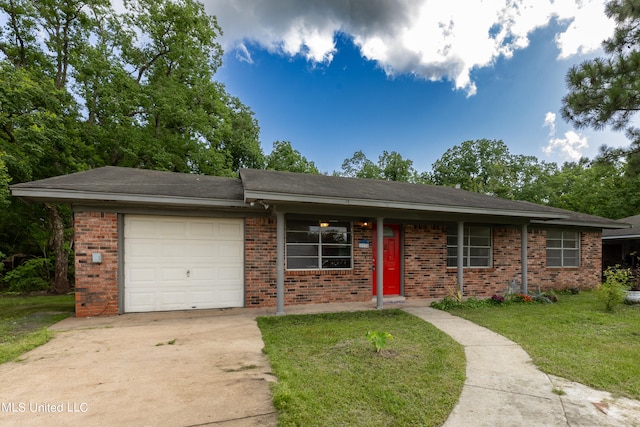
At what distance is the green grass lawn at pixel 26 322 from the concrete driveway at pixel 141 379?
192 millimetres

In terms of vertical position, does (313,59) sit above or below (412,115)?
above

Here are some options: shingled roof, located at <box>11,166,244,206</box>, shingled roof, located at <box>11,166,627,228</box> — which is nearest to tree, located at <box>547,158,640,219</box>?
shingled roof, located at <box>11,166,627,228</box>

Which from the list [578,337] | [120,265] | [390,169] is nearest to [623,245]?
[578,337]

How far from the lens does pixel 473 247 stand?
352 inches

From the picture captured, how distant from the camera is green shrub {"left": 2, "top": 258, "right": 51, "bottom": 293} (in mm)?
10133

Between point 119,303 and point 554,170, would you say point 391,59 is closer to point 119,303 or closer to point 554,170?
point 119,303

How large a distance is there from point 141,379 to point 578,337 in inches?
251

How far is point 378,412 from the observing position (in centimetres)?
261

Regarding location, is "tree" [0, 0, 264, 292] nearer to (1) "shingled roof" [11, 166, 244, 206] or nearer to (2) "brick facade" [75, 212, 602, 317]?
(1) "shingled roof" [11, 166, 244, 206]

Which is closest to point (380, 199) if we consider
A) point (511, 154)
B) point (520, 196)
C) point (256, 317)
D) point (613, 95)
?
point (256, 317)

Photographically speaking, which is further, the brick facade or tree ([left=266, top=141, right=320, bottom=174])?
tree ([left=266, top=141, right=320, bottom=174])

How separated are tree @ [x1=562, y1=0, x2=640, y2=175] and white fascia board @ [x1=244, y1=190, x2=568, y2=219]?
2.74m

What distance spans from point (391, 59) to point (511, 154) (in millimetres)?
25752

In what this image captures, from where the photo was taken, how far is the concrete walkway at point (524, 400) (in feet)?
8.29
